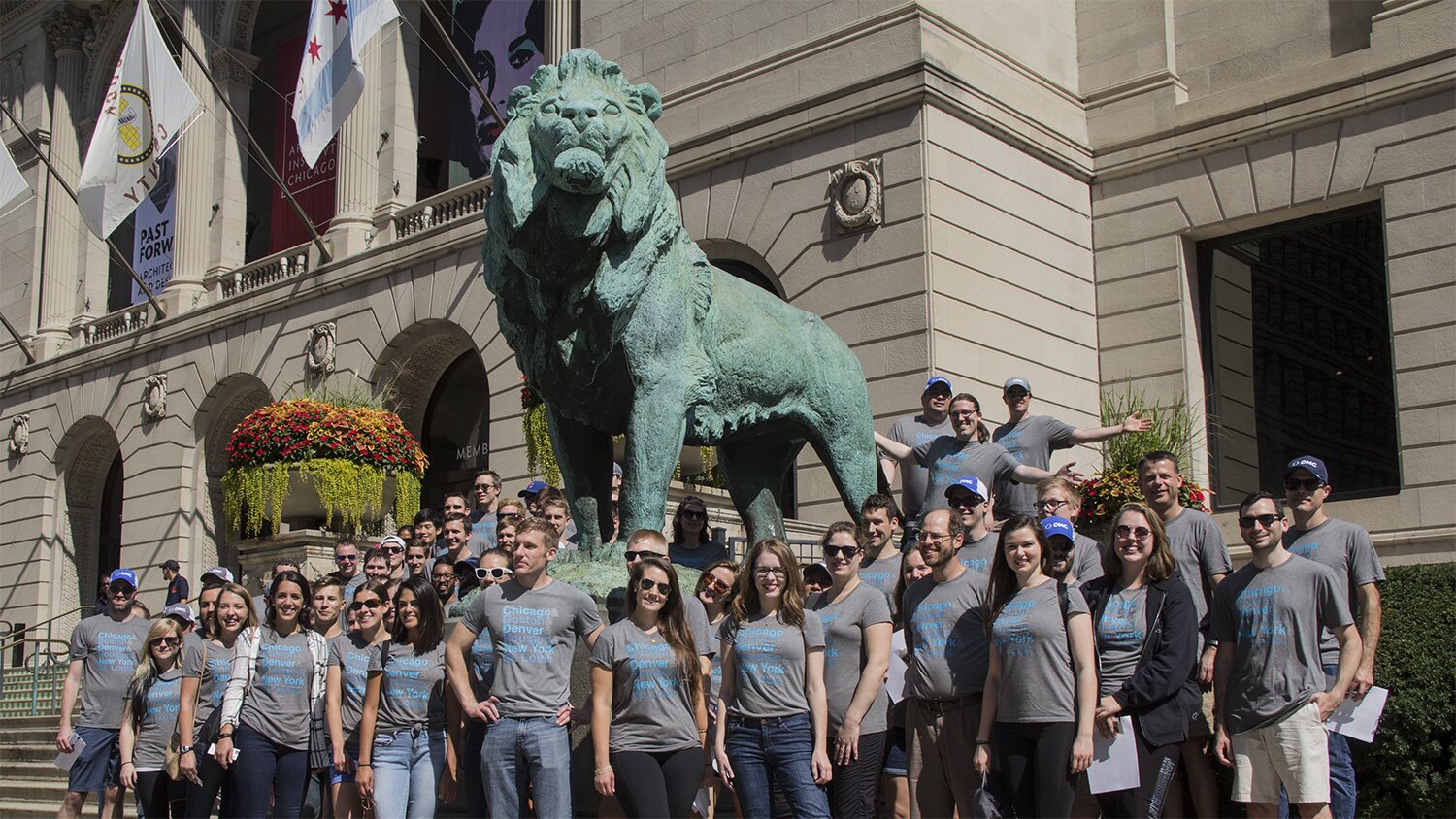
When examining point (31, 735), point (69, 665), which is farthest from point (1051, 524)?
point (31, 735)

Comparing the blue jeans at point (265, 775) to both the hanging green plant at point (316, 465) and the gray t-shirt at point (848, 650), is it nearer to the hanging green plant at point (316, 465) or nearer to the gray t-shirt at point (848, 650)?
the gray t-shirt at point (848, 650)

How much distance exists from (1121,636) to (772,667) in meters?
1.76

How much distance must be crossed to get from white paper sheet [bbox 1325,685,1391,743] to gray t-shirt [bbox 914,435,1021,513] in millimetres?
3728

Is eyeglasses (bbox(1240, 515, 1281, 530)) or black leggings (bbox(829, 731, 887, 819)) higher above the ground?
eyeglasses (bbox(1240, 515, 1281, 530))

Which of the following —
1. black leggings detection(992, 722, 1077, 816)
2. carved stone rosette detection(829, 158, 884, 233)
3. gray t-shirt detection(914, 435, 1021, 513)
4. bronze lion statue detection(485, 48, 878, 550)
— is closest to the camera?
black leggings detection(992, 722, 1077, 816)

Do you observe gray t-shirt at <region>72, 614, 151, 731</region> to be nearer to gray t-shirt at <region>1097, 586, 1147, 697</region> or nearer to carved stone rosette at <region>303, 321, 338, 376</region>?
gray t-shirt at <region>1097, 586, 1147, 697</region>

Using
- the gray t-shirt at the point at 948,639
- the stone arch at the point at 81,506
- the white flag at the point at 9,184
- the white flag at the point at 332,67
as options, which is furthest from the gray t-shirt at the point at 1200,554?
the stone arch at the point at 81,506

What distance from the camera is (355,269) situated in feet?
95.3

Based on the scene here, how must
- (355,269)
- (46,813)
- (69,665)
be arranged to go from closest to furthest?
1. (69,665)
2. (46,813)
3. (355,269)

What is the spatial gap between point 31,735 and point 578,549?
11502mm

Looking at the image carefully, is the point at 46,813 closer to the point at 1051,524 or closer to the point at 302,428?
the point at 302,428

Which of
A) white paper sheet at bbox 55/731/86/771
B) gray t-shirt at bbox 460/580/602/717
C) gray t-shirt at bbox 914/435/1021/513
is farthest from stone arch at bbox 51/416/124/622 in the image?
gray t-shirt at bbox 460/580/602/717

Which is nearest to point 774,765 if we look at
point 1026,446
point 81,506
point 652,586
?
point 652,586

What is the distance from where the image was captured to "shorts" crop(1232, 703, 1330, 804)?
23.5 feet
